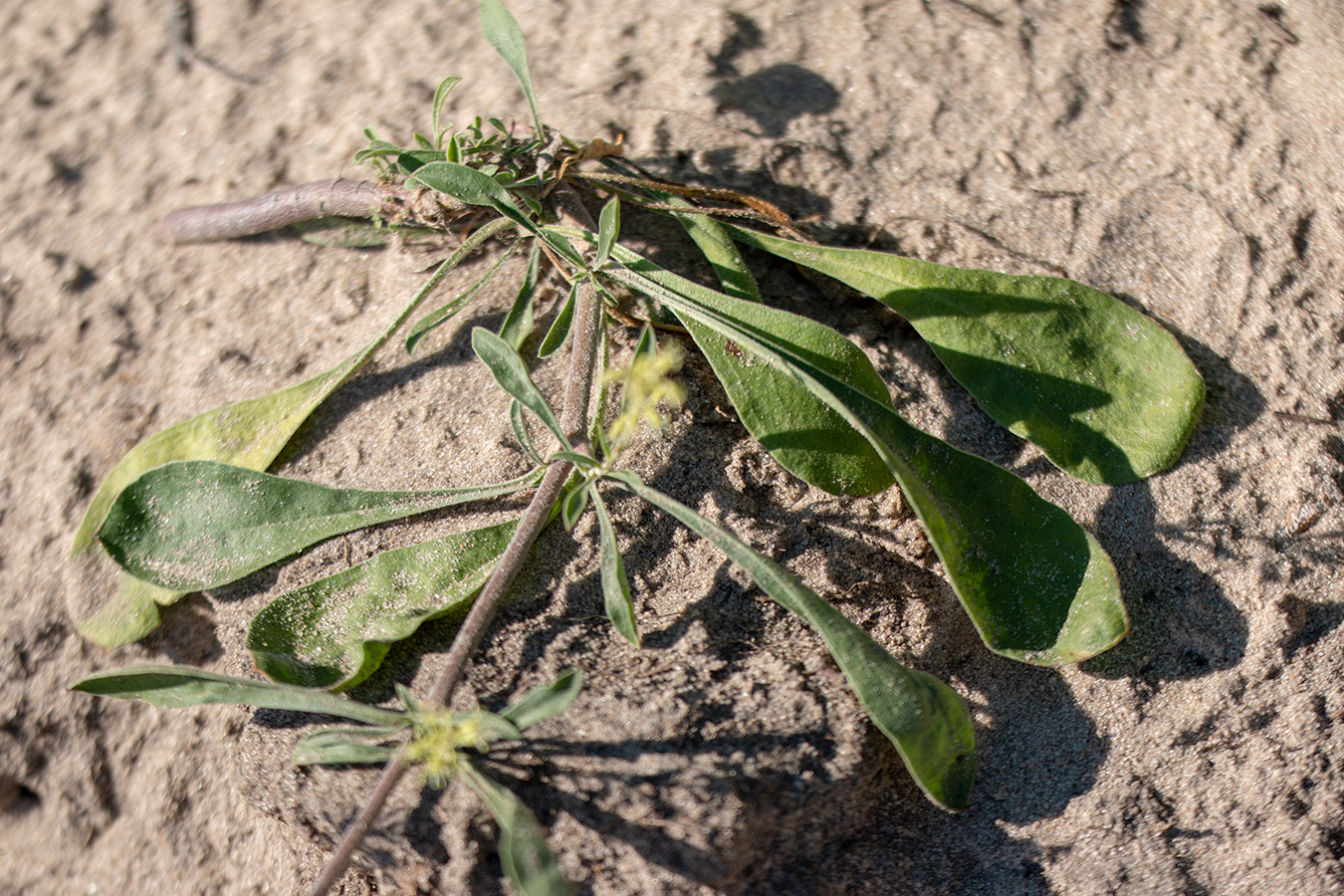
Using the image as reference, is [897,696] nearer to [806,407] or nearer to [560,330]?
[806,407]

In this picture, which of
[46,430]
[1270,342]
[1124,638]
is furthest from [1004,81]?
[46,430]

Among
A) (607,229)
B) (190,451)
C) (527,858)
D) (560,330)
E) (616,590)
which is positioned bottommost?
(190,451)

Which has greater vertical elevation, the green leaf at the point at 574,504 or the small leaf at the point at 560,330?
the small leaf at the point at 560,330

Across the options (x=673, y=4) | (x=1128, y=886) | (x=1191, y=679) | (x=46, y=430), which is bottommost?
(x=46, y=430)

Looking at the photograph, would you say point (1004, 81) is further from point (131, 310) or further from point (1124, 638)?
point (131, 310)

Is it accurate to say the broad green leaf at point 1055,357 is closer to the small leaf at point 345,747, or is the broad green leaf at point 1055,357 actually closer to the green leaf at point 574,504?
the green leaf at point 574,504

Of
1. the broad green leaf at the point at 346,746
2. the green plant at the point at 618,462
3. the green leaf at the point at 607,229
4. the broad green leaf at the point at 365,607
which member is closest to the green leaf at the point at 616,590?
the green plant at the point at 618,462

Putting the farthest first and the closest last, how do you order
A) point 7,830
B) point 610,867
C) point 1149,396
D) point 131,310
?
point 131,310 < point 7,830 < point 1149,396 < point 610,867

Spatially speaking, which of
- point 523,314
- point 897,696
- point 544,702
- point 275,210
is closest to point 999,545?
point 897,696
